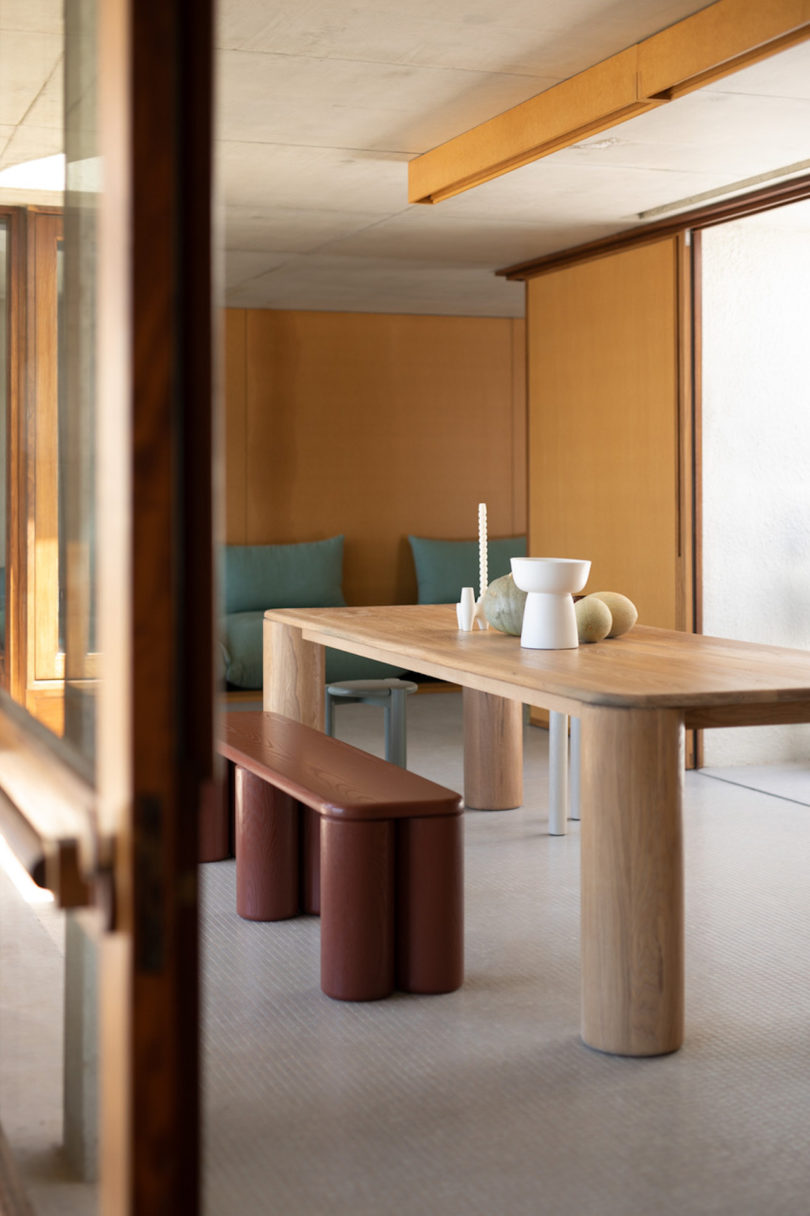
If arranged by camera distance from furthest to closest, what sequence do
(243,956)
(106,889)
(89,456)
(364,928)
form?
1. (243,956)
2. (364,928)
3. (89,456)
4. (106,889)

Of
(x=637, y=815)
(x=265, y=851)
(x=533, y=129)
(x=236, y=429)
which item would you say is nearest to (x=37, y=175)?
(x=637, y=815)

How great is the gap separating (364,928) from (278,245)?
4.25 metres

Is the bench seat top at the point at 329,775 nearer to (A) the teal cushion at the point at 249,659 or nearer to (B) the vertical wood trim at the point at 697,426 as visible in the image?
(B) the vertical wood trim at the point at 697,426

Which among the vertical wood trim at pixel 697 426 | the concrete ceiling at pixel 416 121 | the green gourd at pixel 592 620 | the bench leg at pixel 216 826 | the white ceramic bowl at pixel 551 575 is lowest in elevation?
the bench leg at pixel 216 826

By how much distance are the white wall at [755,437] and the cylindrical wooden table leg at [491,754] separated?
1.13 meters

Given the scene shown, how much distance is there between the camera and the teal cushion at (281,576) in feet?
26.2

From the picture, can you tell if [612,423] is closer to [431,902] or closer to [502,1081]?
[431,902]

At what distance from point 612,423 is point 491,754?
1.89m

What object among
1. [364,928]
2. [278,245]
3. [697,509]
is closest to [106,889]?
[364,928]

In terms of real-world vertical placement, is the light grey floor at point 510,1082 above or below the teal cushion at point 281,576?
below

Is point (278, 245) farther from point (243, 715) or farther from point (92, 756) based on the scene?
point (92, 756)

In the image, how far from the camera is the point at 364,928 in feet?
9.63

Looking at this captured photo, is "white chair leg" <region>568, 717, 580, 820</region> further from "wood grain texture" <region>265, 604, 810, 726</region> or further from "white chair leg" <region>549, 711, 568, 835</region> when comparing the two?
"wood grain texture" <region>265, 604, 810, 726</region>

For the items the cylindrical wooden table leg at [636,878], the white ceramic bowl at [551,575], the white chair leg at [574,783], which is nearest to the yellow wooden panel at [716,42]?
the white ceramic bowl at [551,575]
